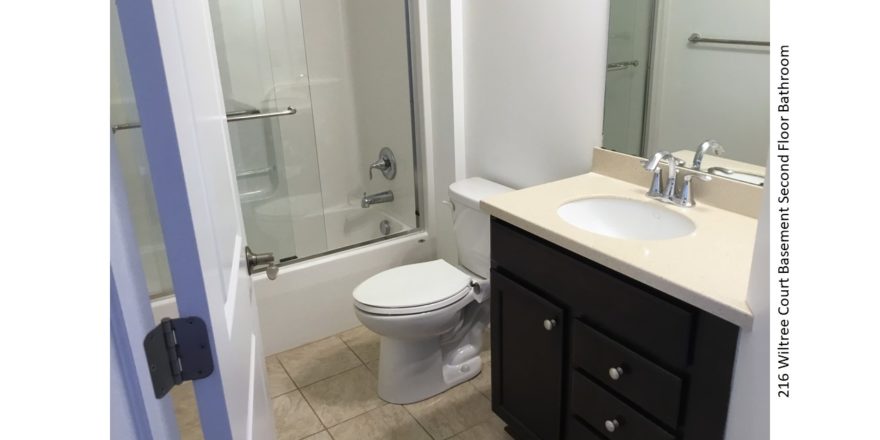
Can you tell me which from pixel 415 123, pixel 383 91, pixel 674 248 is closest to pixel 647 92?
pixel 674 248

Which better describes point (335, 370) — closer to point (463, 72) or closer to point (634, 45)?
point (463, 72)

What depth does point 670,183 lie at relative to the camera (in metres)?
1.65

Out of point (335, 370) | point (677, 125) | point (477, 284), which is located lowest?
point (335, 370)

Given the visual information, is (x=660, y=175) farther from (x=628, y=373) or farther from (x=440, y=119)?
(x=440, y=119)

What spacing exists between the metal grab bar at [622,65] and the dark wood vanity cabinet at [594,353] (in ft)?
2.13

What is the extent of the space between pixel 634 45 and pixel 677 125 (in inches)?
11.5

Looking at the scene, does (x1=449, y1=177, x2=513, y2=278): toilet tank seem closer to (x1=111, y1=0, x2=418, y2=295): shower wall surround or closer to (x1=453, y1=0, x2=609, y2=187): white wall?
(x1=453, y1=0, x2=609, y2=187): white wall

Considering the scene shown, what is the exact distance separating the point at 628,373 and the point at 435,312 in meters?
0.80

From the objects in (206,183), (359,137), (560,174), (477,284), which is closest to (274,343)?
(477,284)

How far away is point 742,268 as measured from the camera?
121cm

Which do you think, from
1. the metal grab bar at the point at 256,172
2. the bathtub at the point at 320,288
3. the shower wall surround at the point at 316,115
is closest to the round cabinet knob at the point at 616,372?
the bathtub at the point at 320,288

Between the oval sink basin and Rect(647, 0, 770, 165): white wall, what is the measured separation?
220mm

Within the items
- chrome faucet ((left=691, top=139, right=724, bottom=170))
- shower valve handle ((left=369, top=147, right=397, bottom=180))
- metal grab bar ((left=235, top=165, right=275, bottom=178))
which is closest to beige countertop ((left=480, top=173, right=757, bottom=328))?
chrome faucet ((left=691, top=139, right=724, bottom=170))

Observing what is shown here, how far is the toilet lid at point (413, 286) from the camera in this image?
2020mm
